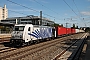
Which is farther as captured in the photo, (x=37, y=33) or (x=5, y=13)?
(x=5, y=13)

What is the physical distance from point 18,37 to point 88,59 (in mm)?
9609

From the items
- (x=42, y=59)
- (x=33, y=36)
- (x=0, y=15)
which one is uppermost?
(x=0, y=15)

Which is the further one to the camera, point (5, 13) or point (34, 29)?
point (5, 13)

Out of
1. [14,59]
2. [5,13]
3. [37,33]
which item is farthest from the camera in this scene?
[5,13]

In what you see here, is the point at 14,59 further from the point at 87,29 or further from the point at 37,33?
the point at 87,29

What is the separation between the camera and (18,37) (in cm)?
1883

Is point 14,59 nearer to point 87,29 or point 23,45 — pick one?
point 23,45

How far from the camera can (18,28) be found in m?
19.5

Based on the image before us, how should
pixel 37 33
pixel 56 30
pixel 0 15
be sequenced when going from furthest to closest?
pixel 0 15
pixel 56 30
pixel 37 33

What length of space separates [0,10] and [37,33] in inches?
6146

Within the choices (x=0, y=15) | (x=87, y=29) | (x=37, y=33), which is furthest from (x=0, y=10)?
(x=37, y=33)

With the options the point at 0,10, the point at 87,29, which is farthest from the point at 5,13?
the point at 87,29

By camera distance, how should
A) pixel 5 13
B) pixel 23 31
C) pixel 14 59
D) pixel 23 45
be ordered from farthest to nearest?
pixel 5 13 → pixel 23 45 → pixel 23 31 → pixel 14 59

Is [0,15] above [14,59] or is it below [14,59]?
above
